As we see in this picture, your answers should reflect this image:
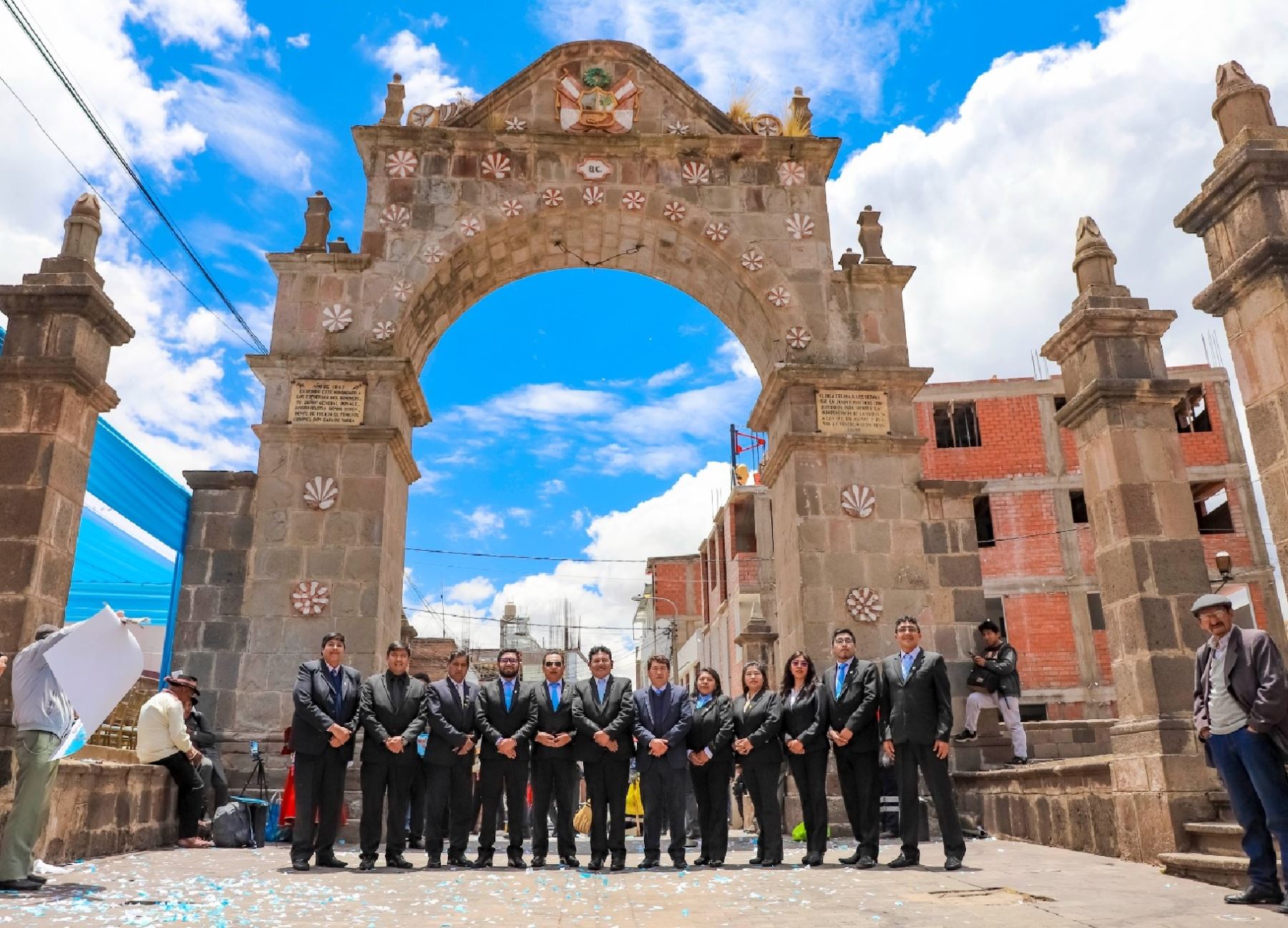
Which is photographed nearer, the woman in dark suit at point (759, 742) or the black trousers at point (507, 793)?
the black trousers at point (507, 793)

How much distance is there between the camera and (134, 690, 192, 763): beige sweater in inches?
322

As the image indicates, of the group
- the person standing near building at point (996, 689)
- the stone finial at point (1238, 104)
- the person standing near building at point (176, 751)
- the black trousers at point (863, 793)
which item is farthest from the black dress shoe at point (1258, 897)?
the person standing near building at point (176, 751)

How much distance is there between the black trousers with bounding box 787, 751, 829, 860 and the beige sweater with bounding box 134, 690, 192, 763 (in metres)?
5.06

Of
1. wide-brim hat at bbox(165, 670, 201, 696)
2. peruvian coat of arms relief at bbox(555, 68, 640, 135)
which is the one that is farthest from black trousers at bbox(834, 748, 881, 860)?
peruvian coat of arms relief at bbox(555, 68, 640, 135)

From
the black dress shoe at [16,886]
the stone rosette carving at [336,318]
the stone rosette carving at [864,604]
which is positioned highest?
the stone rosette carving at [336,318]

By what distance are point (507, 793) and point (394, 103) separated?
9014mm

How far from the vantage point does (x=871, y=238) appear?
40.9ft

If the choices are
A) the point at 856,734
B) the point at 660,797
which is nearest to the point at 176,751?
the point at 660,797

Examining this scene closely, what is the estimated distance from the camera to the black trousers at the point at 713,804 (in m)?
7.36

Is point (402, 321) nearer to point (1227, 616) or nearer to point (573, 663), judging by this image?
point (1227, 616)

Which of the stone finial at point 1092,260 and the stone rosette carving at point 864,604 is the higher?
the stone finial at point 1092,260

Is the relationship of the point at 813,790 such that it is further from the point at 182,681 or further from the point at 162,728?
the point at 182,681

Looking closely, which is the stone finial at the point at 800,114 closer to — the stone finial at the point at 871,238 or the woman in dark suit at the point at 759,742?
the stone finial at the point at 871,238

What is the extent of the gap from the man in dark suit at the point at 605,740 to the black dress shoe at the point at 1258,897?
3947mm
